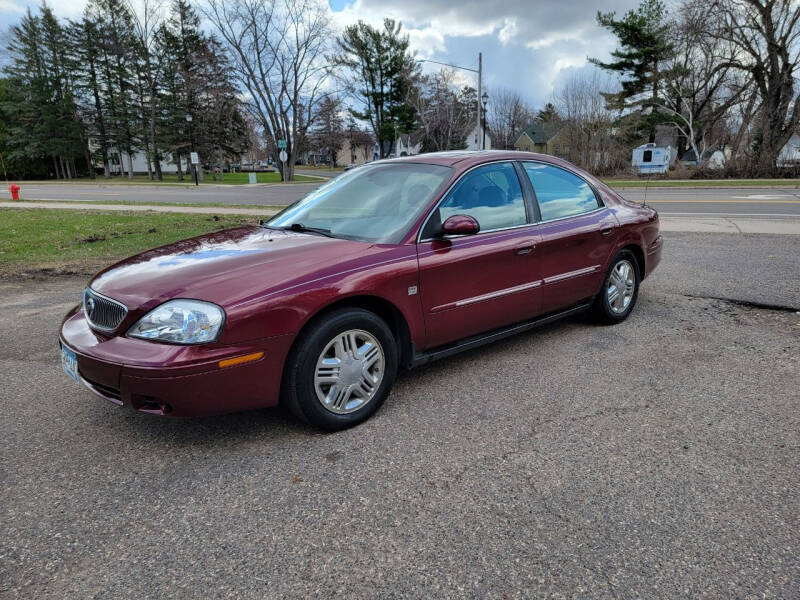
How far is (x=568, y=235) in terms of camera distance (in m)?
4.22

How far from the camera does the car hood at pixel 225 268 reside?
2.72m

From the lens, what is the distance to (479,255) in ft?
11.8

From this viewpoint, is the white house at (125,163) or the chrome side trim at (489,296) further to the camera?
the white house at (125,163)

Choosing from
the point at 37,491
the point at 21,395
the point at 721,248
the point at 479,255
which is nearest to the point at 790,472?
the point at 479,255

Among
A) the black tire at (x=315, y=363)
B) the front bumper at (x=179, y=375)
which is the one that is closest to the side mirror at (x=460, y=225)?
the black tire at (x=315, y=363)

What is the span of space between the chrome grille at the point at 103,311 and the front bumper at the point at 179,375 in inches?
3.2

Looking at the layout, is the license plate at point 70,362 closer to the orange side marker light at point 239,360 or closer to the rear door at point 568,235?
the orange side marker light at point 239,360

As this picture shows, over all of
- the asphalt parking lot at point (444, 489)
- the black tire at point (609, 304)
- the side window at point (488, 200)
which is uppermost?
the side window at point (488, 200)

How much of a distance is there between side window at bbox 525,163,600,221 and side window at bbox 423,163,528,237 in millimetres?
231

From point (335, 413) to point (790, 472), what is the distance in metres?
2.27

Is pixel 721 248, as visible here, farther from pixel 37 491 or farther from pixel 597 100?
pixel 597 100

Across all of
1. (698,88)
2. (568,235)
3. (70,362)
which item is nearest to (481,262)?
(568,235)

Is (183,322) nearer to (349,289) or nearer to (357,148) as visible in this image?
(349,289)

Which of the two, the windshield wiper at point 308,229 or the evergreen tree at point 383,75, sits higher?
the evergreen tree at point 383,75
